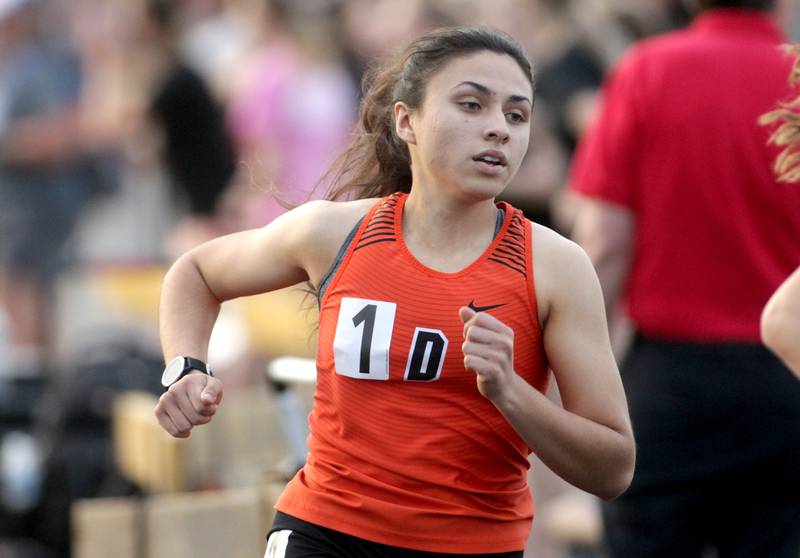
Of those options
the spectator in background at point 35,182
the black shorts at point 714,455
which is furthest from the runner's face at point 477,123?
the spectator in background at point 35,182

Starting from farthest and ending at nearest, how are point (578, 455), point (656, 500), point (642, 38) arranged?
1. point (642, 38)
2. point (656, 500)
3. point (578, 455)

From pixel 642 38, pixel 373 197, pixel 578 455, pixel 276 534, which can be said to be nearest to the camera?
pixel 578 455

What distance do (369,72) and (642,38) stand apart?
4.55m

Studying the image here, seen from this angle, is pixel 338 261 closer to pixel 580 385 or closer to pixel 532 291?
pixel 532 291

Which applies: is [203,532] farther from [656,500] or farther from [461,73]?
[461,73]

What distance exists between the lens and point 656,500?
5.23 m

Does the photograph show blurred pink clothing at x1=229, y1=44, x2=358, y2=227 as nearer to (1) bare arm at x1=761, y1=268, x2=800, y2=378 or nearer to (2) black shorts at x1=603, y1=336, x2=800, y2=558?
(2) black shorts at x1=603, y1=336, x2=800, y2=558

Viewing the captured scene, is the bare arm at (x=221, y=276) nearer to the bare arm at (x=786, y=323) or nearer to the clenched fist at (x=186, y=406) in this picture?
the clenched fist at (x=186, y=406)

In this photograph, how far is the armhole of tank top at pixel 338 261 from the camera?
3.90 meters

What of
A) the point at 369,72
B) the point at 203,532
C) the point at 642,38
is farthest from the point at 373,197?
the point at 642,38

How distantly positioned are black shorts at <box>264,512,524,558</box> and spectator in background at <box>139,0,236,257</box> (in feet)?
21.2

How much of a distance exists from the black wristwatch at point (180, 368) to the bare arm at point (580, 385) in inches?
31.3

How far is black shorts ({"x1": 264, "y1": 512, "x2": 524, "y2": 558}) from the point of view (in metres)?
3.79

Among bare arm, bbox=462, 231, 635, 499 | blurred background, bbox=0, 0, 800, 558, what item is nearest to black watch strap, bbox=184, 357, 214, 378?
bare arm, bbox=462, 231, 635, 499
